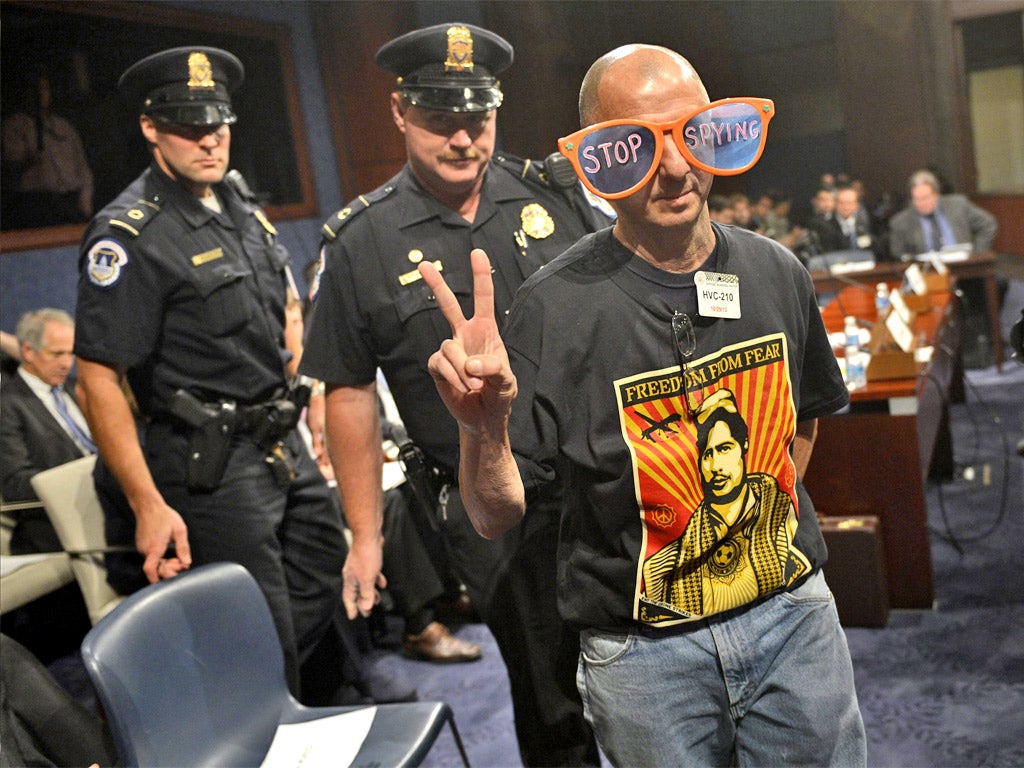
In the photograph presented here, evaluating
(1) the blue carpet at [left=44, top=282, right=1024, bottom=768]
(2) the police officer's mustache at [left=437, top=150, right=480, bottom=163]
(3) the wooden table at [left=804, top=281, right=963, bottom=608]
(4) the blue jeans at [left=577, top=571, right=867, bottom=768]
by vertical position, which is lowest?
(1) the blue carpet at [left=44, top=282, right=1024, bottom=768]

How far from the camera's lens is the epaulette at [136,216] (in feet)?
7.07

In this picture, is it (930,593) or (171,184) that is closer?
(171,184)

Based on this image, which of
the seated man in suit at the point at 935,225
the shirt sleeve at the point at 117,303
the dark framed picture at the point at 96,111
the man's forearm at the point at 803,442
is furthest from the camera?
the seated man in suit at the point at 935,225

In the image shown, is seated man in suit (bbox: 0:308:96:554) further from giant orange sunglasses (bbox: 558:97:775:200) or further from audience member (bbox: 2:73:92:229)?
giant orange sunglasses (bbox: 558:97:775:200)

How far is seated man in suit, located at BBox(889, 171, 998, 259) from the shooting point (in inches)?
245

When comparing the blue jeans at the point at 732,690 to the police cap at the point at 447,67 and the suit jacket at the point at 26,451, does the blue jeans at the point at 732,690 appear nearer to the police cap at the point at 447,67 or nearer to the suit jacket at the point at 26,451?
the police cap at the point at 447,67

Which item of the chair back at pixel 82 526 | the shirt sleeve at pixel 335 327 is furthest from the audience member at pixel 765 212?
the shirt sleeve at pixel 335 327

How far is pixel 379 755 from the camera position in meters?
1.86

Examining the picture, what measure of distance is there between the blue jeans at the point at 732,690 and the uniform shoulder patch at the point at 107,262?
142cm

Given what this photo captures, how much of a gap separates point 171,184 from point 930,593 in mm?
2238

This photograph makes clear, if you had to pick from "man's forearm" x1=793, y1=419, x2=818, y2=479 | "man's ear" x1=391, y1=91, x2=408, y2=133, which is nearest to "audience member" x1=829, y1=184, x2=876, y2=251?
"man's ear" x1=391, y1=91, x2=408, y2=133

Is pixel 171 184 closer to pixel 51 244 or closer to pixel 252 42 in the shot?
pixel 252 42

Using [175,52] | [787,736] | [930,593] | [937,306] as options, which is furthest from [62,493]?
[937,306]

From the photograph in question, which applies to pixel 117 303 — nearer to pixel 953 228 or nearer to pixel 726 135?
pixel 726 135
